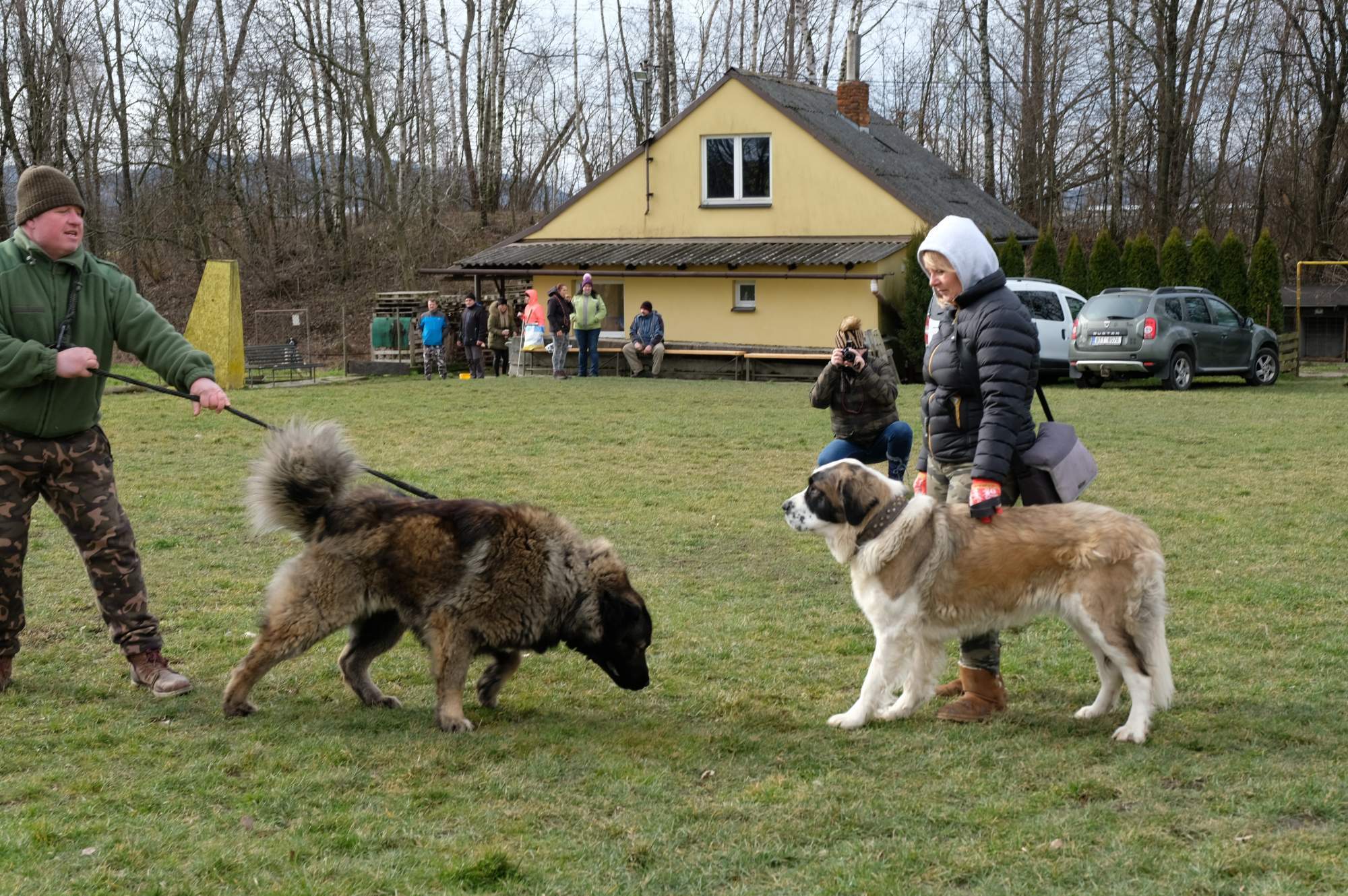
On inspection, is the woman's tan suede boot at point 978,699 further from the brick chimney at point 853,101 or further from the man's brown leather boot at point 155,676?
the brick chimney at point 853,101

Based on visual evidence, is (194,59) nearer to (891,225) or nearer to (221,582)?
(891,225)

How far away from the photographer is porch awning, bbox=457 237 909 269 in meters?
27.3

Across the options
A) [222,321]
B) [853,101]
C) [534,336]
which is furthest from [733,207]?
[222,321]

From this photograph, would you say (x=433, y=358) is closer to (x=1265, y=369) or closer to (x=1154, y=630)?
(x=1265, y=369)

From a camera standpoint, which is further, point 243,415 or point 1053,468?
point 243,415

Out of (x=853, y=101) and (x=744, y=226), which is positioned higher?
(x=853, y=101)

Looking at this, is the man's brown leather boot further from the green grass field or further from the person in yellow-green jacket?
the person in yellow-green jacket

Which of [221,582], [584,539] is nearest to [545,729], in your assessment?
[584,539]

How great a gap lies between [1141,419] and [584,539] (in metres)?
13.3

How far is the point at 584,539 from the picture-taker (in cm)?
576

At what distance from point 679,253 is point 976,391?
2398cm

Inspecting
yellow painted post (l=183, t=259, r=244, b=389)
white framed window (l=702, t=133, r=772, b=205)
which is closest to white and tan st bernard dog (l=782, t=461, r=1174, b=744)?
yellow painted post (l=183, t=259, r=244, b=389)

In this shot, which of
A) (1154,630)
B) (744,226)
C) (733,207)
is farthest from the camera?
(733,207)

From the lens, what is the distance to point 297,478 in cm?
527
